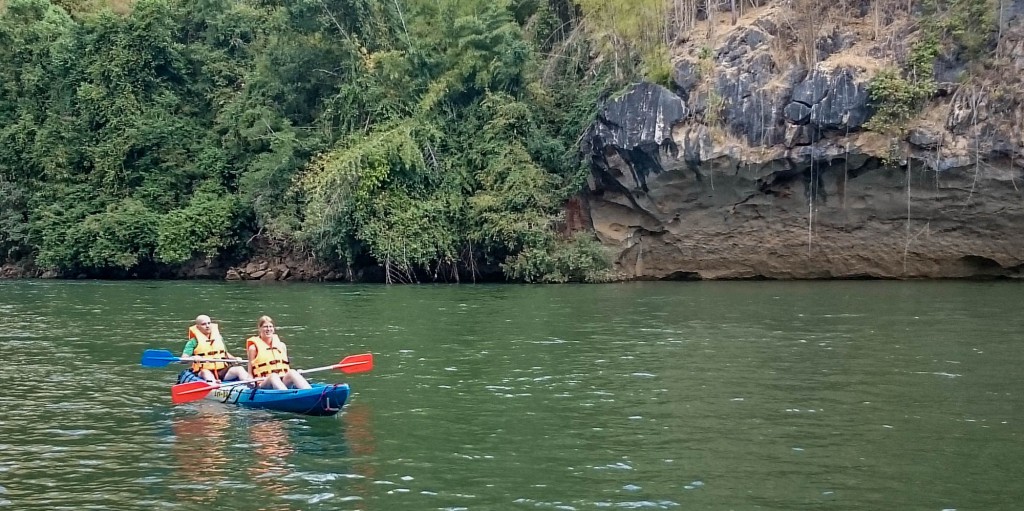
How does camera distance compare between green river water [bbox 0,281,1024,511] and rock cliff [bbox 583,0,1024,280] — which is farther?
rock cliff [bbox 583,0,1024,280]

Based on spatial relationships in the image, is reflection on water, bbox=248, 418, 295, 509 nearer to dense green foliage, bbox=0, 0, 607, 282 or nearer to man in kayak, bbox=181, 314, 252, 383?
man in kayak, bbox=181, 314, 252, 383

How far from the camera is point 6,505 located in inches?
378

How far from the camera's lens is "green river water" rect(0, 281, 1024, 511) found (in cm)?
998

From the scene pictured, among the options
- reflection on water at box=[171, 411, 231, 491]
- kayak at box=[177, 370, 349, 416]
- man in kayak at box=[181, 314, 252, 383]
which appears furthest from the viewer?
man in kayak at box=[181, 314, 252, 383]

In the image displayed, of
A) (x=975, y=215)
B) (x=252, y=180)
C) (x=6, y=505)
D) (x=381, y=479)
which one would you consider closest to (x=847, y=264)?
(x=975, y=215)

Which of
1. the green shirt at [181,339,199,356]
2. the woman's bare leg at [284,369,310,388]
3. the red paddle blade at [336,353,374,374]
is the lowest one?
the woman's bare leg at [284,369,310,388]

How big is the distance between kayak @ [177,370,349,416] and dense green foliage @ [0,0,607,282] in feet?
63.5

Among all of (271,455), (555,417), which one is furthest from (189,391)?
(555,417)

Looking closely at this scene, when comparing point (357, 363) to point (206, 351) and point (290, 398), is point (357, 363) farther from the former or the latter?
point (206, 351)

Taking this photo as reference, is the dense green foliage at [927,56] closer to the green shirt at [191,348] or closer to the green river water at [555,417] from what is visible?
the green river water at [555,417]

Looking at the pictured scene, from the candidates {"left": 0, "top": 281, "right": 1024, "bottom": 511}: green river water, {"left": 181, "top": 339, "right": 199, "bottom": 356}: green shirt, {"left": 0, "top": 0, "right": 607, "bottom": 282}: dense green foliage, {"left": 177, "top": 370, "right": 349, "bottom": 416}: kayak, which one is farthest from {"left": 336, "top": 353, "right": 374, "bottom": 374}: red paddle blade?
{"left": 0, "top": 0, "right": 607, "bottom": 282}: dense green foliage

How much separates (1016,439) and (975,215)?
21.5 meters

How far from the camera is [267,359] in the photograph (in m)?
15.0

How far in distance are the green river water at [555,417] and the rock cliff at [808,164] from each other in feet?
25.3
